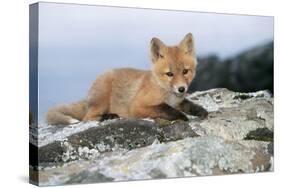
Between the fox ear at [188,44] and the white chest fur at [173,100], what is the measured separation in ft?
1.90

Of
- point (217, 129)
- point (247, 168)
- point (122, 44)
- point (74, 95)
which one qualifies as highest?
point (122, 44)

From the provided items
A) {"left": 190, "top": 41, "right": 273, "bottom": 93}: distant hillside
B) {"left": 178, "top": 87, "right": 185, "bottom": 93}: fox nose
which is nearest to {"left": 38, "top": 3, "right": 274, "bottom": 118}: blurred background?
{"left": 190, "top": 41, "right": 273, "bottom": 93}: distant hillside

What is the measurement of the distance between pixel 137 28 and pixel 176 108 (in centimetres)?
109

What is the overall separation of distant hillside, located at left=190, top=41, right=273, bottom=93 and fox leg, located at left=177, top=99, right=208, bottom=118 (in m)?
0.18

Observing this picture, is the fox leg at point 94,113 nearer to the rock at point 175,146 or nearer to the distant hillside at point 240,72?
the rock at point 175,146

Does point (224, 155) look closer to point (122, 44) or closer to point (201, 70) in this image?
point (201, 70)

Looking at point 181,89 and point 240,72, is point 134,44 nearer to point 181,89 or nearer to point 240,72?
point 181,89

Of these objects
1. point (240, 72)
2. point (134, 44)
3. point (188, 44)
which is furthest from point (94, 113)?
point (240, 72)

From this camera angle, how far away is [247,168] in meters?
8.34

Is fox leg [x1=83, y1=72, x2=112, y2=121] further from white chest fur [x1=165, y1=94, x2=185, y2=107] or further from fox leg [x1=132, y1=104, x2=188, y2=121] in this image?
white chest fur [x1=165, y1=94, x2=185, y2=107]

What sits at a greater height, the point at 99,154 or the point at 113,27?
the point at 113,27

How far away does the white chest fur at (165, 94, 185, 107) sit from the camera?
25.7 ft

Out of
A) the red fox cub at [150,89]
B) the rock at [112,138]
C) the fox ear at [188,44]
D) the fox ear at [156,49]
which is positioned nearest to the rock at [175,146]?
the rock at [112,138]

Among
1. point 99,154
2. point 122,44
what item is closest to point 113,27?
point 122,44
